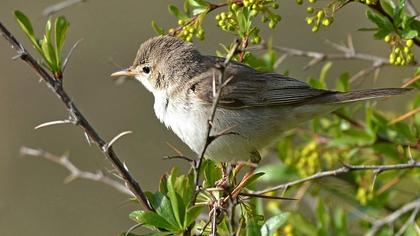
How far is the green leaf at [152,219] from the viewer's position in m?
2.36

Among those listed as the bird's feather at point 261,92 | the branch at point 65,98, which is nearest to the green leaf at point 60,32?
the branch at point 65,98

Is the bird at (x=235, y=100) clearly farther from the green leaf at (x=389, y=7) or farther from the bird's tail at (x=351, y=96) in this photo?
the green leaf at (x=389, y=7)

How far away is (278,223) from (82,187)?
5.61 meters

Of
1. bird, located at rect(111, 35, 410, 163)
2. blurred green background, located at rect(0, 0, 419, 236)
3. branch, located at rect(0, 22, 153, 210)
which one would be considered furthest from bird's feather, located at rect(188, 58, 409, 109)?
blurred green background, located at rect(0, 0, 419, 236)

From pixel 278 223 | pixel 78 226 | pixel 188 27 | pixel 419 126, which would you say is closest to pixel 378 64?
pixel 419 126

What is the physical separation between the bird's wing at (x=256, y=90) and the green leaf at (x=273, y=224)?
42.1 inches

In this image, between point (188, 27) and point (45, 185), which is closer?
point (188, 27)

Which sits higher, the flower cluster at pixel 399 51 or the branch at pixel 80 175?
the branch at pixel 80 175

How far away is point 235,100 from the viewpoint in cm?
352

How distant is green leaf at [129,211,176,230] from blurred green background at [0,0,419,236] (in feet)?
15.2

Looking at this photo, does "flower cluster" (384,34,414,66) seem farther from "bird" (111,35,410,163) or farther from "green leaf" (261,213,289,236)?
"green leaf" (261,213,289,236)

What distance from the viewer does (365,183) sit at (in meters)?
3.64

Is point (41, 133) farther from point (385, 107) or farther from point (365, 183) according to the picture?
point (365, 183)

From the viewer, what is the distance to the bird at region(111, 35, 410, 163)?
11.0ft
